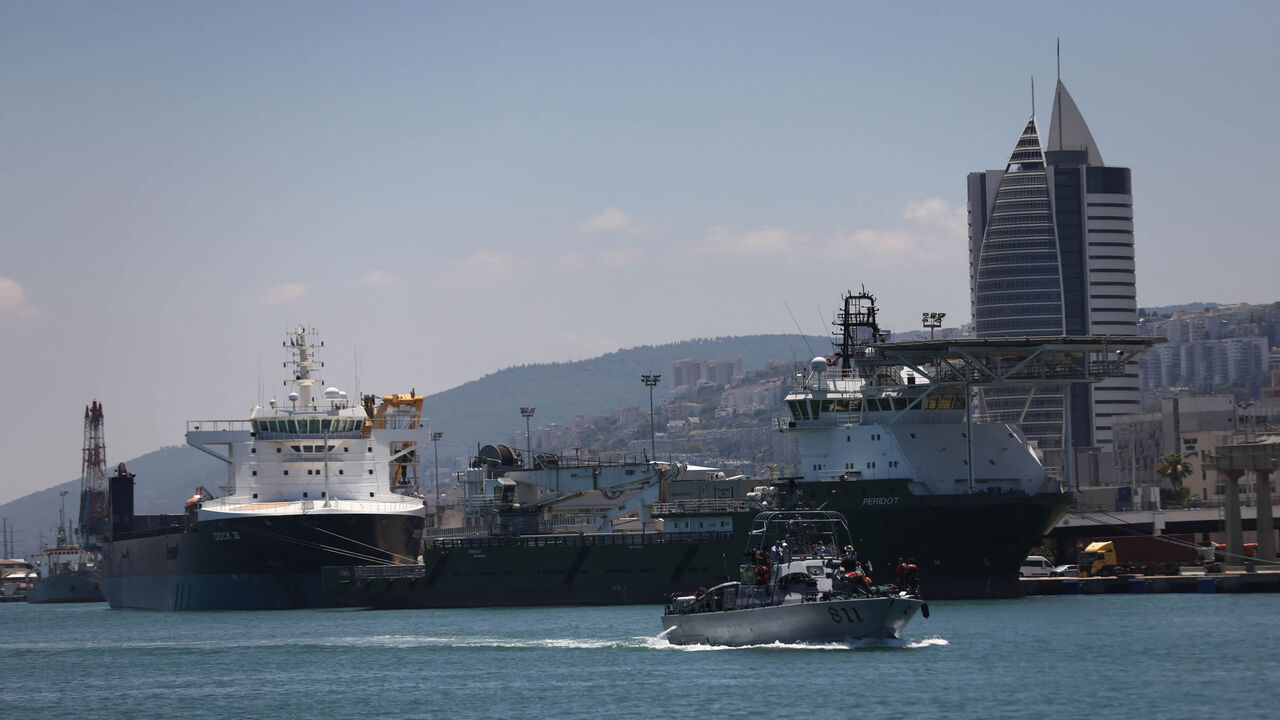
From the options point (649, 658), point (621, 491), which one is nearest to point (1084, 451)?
point (621, 491)

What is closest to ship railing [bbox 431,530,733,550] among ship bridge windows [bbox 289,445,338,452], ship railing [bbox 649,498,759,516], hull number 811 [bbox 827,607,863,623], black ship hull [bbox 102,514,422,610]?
ship railing [bbox 649,498,759,516]

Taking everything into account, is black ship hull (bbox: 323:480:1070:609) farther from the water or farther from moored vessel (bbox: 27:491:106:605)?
moored vessel (bbox: 27:491:106:605)

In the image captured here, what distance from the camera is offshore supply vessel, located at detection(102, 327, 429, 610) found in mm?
76875

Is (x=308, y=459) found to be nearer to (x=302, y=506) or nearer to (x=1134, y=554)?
(x=302, y=506)

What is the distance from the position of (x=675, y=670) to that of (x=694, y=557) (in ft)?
82.7

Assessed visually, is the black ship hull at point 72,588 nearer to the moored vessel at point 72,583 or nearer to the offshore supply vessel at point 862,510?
the moored vessel at point 72,583

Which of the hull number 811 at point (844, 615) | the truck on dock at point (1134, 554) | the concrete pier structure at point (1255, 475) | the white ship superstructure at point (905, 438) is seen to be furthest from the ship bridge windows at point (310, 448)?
the concrete pier structure at point (1255, 475)

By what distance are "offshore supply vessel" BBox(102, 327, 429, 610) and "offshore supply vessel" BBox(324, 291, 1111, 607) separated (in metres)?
2.31

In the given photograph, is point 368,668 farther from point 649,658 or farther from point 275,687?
point 649,658

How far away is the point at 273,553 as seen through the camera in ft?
252

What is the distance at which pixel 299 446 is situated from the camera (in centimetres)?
8262

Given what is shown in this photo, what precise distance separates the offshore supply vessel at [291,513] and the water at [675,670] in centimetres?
1115

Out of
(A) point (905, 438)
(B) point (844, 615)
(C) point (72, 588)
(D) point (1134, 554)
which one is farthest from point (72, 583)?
(B) point (844, 615)

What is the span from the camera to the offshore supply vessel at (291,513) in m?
76.9
